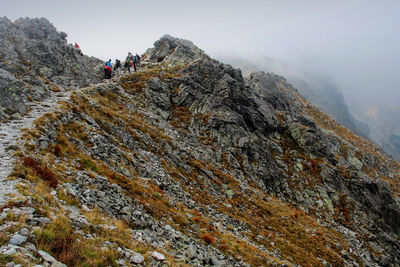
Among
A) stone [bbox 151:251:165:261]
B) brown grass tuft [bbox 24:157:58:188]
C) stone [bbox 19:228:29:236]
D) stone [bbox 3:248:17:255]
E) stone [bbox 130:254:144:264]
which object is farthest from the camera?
brown grass tuft [bbox 24:157:58:188]

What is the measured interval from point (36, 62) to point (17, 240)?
4558cm

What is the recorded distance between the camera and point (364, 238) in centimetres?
3391

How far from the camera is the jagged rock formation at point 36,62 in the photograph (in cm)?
2522

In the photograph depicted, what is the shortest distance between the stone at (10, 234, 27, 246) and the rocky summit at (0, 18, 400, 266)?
0.03 meters

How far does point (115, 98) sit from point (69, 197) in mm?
30881

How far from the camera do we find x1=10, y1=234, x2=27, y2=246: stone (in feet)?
20.6

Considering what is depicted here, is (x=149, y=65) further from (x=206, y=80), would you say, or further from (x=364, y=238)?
(x=364, y=238)

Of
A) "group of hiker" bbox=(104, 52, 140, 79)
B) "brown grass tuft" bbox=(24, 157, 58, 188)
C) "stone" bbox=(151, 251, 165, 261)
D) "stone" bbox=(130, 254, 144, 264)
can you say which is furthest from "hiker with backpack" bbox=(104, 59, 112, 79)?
"stone" bbox=(130, 254, 144, 264)

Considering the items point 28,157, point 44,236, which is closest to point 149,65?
point 28,157

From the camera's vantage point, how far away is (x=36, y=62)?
40094 millimetres

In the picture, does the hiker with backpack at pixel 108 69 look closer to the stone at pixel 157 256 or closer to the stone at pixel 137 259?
the stone at pixel 157 256

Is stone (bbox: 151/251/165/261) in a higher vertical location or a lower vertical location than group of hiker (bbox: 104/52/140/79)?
lower

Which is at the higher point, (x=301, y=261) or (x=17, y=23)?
(x=17, y=23)

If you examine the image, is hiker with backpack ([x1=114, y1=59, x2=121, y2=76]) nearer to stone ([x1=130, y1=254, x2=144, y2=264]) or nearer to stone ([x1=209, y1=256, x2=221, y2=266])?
stone ([x1=209, y1=256, x2=221, y2=266])
